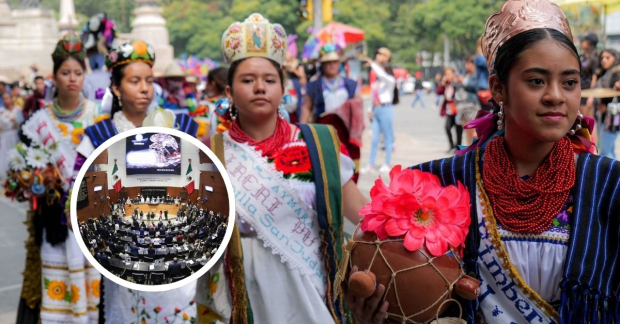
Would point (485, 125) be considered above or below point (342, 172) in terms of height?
above

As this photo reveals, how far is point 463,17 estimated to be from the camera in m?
68.6

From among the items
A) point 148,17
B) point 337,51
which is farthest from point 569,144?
point 148,17

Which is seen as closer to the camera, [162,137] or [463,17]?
[162,137]

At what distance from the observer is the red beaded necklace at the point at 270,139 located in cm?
391

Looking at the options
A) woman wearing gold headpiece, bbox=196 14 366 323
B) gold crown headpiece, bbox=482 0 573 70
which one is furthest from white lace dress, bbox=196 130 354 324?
gold crown headpiece, bbox=482 0 573 70

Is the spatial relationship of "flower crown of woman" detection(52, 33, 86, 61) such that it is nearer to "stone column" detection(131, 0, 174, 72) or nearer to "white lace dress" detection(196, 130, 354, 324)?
"white lace dress" detection(196, 130, 354, 324)

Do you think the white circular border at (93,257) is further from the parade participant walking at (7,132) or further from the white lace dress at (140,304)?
the parade participant walking at (7,132)

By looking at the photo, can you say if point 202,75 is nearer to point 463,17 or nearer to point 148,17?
point 148,17

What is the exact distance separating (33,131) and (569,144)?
168 inches

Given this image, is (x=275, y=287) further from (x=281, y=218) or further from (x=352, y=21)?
(x=352, y=21)

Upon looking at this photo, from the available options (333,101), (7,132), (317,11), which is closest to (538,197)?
(333,101)

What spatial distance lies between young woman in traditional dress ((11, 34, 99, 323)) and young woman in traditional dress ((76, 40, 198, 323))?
2.92 feet

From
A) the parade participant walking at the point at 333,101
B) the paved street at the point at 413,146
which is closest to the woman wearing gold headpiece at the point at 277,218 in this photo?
the parade participant walking at the point at 333,101

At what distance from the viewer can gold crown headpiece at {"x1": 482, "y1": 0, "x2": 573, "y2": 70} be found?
2480 mm
